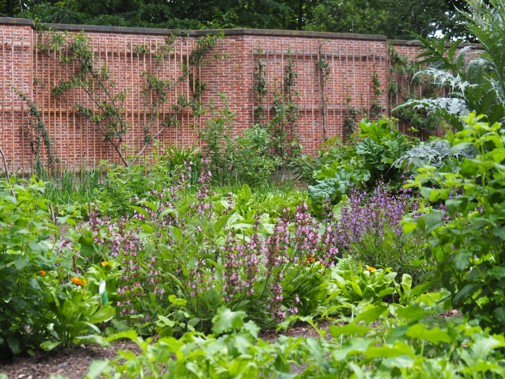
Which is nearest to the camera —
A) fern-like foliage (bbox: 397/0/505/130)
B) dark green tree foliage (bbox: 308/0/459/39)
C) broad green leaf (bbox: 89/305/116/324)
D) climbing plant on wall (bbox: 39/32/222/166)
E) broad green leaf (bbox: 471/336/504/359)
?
broad green leaf (bbox: 471/336/504/359)

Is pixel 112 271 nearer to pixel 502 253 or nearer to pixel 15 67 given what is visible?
pixel 502 253

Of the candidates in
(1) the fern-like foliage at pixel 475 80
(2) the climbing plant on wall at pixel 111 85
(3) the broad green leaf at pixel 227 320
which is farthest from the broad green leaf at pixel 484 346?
(2) the climbing plant on wall at pixel 111 85

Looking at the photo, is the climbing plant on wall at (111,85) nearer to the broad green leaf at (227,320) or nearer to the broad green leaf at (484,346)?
the broad green leaf at (227,320)

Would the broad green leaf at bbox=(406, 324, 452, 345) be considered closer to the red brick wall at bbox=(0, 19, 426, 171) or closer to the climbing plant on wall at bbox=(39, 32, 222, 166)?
the red brick wall at bbox=(0, 19, 426, 171)

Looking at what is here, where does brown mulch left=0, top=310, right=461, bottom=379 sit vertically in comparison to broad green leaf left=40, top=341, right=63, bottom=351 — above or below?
below

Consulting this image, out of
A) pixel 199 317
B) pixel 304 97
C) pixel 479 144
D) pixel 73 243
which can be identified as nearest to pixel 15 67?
pixel 304 97

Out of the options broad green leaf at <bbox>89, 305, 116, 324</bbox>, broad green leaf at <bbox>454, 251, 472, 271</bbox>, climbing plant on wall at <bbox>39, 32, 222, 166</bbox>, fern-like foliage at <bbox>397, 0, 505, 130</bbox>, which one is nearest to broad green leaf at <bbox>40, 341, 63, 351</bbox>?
broad green leaf at <bbox>89, 305, 116, 324</bbox>

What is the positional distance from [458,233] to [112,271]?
2164mm

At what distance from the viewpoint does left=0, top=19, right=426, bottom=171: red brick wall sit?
12523 millimetres

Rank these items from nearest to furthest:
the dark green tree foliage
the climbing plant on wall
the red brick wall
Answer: the red brick wall → the climbing plant on wall → the dark green tree foliage

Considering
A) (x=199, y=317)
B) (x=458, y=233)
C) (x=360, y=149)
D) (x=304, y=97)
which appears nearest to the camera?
(x=458, y=233)

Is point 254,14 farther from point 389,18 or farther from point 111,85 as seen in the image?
point 111,85

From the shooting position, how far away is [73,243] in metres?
4.57

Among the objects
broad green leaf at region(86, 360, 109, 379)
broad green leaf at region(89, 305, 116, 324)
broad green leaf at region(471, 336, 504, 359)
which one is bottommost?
broad green leaf at region(89, 305, 116, 324)
